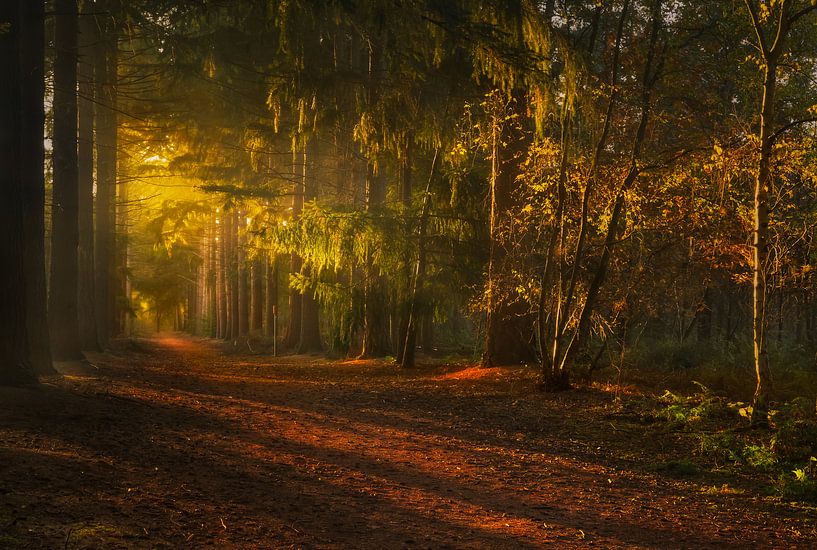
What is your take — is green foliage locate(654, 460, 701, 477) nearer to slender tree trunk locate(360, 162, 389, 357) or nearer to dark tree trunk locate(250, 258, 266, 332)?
slender tree trunk locate(360, 162, 389, 357)

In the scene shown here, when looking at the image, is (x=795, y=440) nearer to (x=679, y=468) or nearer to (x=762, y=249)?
(x=679, y=468)

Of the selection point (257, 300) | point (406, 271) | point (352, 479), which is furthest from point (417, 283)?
point (257, 300)

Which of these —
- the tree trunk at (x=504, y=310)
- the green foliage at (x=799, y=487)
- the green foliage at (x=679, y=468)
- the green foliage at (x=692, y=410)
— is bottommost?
the green foliage at (x=679, y=468)

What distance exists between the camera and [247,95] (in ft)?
67.9

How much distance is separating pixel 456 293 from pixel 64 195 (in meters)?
9.81

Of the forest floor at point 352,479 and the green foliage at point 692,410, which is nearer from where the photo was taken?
the forest floor at point 352,479

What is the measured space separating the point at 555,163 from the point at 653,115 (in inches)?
70.8

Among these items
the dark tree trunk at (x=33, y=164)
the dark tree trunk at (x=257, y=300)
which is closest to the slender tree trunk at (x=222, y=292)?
the dark tree trunk at (x=257, y=300)

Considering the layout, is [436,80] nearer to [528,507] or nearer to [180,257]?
[528,507]

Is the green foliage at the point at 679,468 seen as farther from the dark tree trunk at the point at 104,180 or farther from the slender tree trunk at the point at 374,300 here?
the dark tree trunk at the point at 104,180

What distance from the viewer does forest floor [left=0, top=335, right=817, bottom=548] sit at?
553 cm

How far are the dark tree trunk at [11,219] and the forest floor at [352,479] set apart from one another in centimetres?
64

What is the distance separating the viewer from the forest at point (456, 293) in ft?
21.1

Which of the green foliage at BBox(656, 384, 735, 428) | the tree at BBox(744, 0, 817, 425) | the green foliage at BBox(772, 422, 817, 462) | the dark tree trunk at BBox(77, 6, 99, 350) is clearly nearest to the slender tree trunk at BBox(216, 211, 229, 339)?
the dark tree trunk at BBox(77, 6, 99, 350)
